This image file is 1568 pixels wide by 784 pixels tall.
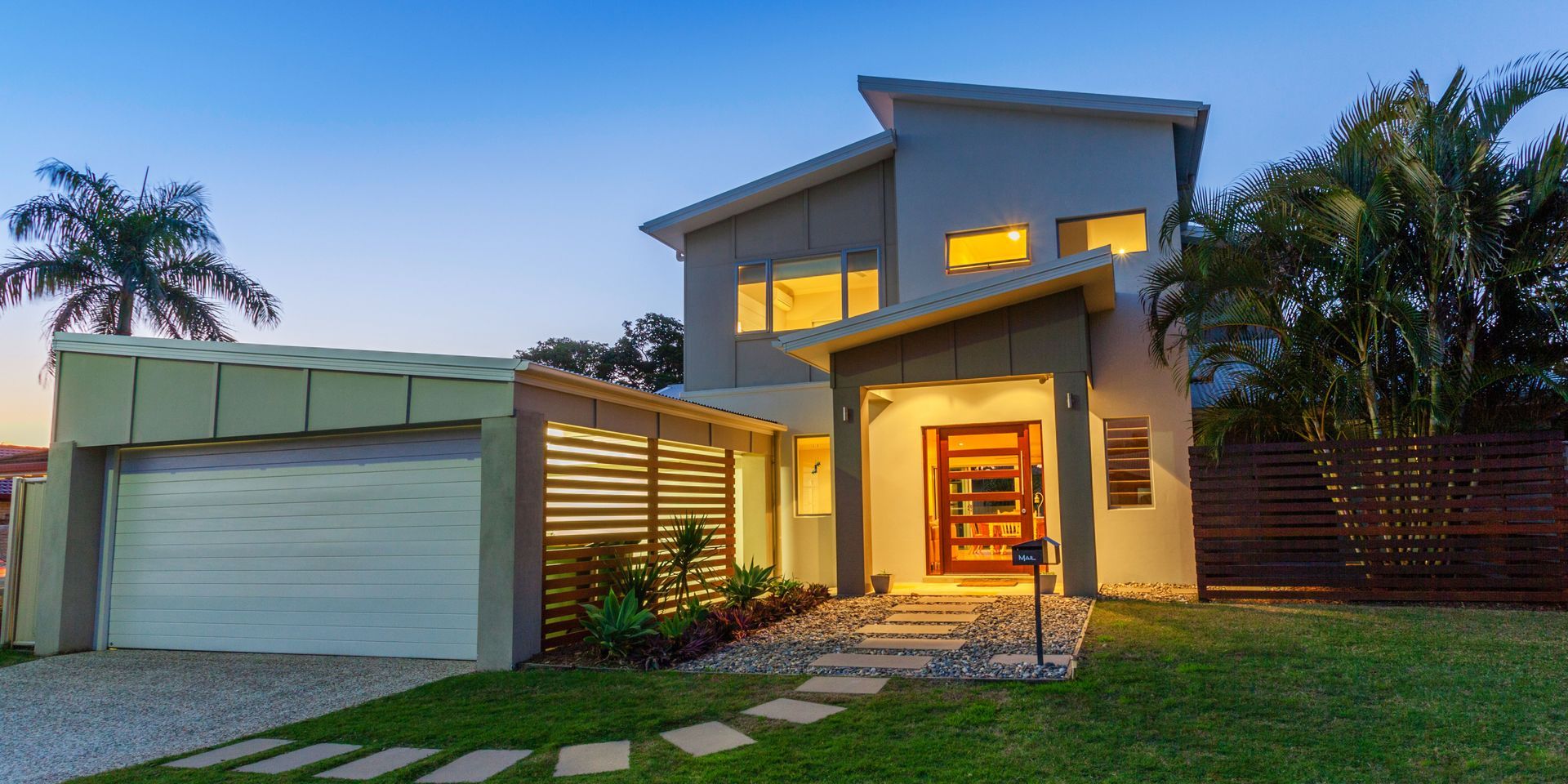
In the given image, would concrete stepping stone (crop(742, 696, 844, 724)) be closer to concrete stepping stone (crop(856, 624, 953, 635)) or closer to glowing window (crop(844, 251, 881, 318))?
concrete stepping stone (crop(856, 624, 953, 635))

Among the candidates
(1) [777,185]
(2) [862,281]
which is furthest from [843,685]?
(1) [777,185]

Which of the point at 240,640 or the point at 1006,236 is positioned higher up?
the point at 1006,236

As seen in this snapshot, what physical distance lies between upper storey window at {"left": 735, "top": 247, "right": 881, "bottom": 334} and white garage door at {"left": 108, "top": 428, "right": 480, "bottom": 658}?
21.3ft

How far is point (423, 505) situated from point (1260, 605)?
832 cm

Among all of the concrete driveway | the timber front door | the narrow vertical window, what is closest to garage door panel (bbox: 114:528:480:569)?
the concrete driveway

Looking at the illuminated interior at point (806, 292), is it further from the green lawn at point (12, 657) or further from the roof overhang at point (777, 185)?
the green lawn at point (12, 657)

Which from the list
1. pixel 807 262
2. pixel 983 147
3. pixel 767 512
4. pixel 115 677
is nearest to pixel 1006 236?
pixel 983 147

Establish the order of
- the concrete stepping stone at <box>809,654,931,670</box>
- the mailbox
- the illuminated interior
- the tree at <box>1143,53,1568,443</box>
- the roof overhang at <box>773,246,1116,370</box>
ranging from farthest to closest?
1. the illuminated interior
2. the roof overhang at <box>773,246,1116,370</box>
3. the tree at <box>1143,53,1568,443</box>
4. the concrete stepping stone at <box>809,654,931,670</box>
5. the mailbox

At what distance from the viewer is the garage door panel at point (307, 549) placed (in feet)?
26.9

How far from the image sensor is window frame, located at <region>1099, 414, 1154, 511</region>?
38.9 ft

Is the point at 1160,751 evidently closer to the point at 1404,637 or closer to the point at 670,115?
the point at 1404,637

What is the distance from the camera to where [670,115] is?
56.1 feet

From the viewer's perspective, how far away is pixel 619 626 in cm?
751

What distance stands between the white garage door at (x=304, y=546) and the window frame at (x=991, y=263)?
7413 millimetres
